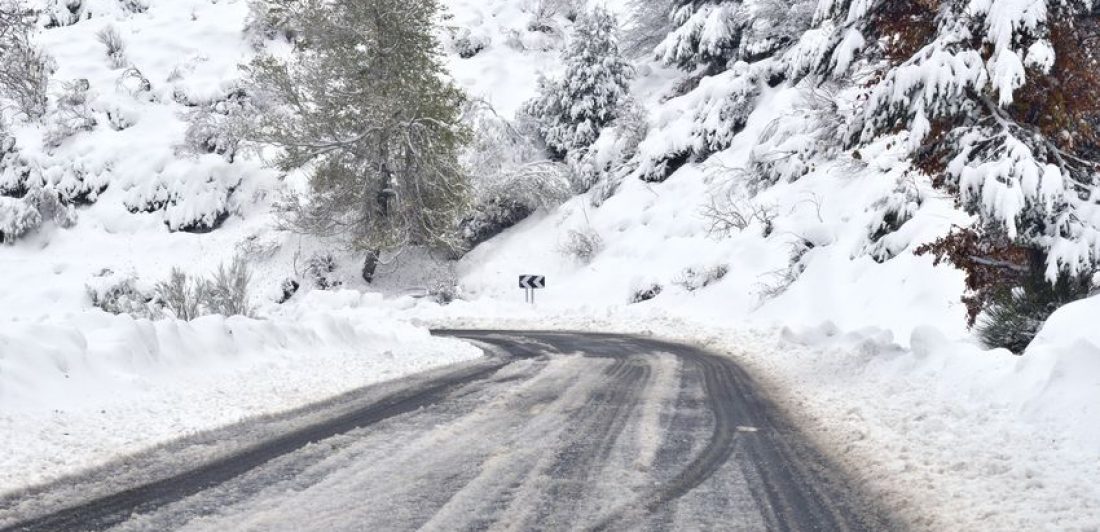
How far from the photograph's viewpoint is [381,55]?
24188 mm

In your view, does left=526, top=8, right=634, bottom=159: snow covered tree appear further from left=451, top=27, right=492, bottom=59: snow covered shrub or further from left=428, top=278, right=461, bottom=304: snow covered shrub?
left=451, top=27, right=492, bottom=59: snow covered shrub

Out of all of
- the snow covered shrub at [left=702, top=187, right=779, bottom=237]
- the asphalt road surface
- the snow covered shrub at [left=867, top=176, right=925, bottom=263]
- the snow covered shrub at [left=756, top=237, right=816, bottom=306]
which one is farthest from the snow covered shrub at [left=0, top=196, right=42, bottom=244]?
the snow covered shrub at [left=867, top=176, right=925, bottom=263]

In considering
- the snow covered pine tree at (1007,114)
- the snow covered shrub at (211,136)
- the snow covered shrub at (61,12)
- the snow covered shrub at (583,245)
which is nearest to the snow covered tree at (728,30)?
the snow covered shrub at (583,245)

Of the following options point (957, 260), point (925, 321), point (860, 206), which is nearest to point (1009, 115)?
point (957, 260)

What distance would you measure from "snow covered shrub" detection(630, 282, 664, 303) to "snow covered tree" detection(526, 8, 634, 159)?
34.9 ft

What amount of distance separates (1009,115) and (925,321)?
6075mm

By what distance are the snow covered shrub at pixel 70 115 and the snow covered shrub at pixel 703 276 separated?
31366mm

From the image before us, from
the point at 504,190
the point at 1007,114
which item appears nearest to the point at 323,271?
the point at 504,190

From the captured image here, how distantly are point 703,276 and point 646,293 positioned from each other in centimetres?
199

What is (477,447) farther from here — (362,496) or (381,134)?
(381,134)

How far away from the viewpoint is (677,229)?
81.7ft

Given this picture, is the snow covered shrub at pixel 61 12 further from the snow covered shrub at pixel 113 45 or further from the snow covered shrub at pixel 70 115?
the snow covered shrub at pixel 70 115

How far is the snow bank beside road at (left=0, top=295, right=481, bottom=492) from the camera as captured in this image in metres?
4.89

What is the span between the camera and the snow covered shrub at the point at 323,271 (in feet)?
89.1
